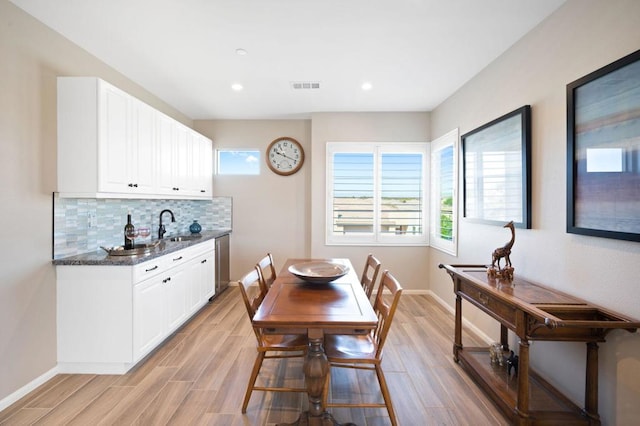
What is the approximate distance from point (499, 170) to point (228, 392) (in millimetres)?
2916

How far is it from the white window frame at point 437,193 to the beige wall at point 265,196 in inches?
74.2

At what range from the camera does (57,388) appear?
2.09 m

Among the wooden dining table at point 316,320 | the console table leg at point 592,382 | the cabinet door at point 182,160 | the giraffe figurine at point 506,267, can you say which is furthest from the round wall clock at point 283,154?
Answer: the console table leg at point 592,382

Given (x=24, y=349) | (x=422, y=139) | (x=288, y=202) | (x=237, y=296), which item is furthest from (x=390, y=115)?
(x=24, y=349)

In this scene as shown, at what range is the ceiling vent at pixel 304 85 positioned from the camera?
3174mm

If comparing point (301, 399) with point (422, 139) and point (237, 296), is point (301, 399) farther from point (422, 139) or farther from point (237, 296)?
point (422, 139)

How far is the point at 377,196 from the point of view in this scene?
165 inches

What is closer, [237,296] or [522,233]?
[522,233]

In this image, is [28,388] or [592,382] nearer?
[592,382]

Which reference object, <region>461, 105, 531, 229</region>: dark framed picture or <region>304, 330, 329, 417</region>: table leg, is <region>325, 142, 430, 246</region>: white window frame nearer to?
<region>461, 105, 531, 229</region>: dark framed picture

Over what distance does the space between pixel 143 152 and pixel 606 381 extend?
3.93 meters

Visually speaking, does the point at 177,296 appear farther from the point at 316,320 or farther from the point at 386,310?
the point at 386,310

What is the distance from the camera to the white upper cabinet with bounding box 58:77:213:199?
88.6 inches

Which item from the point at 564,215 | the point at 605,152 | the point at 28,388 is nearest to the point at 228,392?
the point at 28,388
